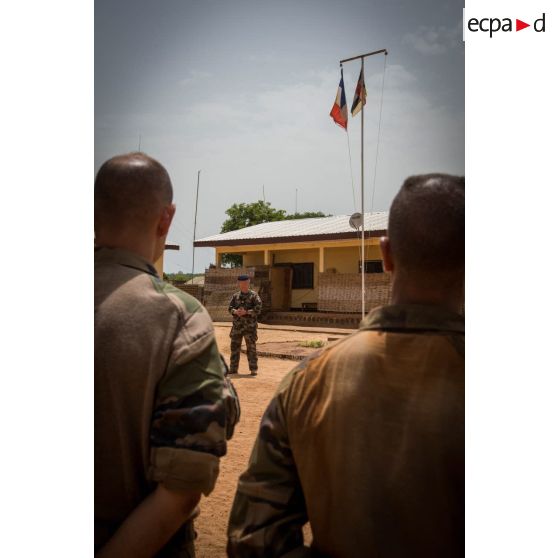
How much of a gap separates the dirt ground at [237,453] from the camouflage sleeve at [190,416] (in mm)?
1736

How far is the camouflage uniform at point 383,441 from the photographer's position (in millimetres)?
1030

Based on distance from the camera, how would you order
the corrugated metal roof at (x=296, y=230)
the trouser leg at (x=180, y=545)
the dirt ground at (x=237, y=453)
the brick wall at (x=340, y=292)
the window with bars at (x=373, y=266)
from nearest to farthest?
the trouser leg at (x=180, y=545), the dirt ground at (x=237, y=453), the brick wall at (x=340, y=292), the window with bars at (x=373, y=266), the corrugated metal roof at (x=296, y=230)

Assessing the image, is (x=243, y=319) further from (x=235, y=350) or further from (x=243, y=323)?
(x=235, y=350)

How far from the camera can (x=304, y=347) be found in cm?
1047

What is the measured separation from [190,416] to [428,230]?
577 millimetres

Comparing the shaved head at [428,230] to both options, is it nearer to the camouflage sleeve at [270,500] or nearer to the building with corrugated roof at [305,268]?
the camouflage sleeve at [270,500]

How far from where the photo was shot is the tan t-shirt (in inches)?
45.5

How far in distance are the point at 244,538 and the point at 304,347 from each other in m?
9.37

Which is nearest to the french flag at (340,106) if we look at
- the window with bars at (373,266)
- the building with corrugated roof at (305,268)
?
the building with corrugated roof at (305,268)

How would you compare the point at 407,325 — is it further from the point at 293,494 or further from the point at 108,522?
the point at 108,522

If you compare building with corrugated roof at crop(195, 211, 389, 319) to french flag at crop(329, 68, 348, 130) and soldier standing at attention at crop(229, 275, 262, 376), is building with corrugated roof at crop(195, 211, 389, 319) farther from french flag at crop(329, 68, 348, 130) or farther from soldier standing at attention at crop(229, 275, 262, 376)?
french flag at crop(329, 68, 348, 130)

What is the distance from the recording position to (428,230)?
42.8 inches

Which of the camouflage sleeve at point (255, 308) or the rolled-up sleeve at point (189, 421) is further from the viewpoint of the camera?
the camouflage sleeve at point (255, 308)
